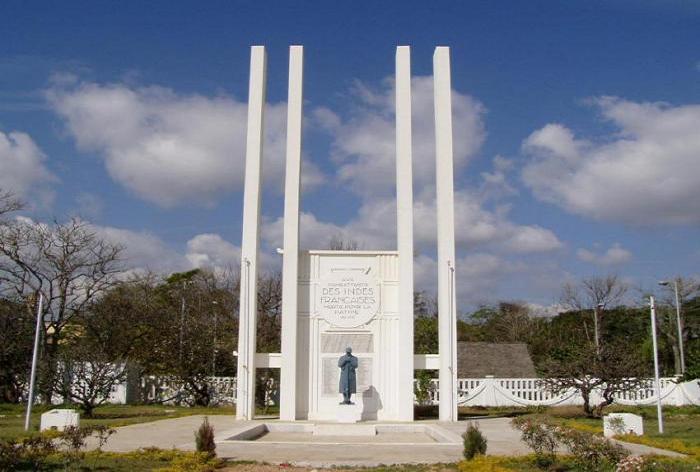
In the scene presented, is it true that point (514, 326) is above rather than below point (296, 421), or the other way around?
above

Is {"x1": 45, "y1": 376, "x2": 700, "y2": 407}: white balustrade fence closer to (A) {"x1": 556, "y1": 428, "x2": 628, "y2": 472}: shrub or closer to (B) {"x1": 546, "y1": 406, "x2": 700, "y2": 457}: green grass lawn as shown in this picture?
(B) {"x1": 546, "y1": 406, "x2": 700, "y2": 457}: green grass lawn

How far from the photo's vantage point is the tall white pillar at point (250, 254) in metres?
17.3

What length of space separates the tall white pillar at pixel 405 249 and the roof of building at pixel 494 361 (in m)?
10.5

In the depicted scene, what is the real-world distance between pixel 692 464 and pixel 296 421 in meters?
9.70

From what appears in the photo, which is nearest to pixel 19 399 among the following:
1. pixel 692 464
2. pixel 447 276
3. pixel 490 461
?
pixel 447 276

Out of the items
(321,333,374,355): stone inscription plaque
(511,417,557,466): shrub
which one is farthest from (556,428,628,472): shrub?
(321,333,374,355): stone inscription plaque

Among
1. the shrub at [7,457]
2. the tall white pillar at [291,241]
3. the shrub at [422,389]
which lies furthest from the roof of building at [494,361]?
the shrub at [7,457]

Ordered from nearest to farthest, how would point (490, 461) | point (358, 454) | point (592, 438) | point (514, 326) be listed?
point (592, 438) → point (490, 461) → point (358, 454) → point (514, 326)

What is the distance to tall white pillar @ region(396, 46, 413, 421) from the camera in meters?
17.3

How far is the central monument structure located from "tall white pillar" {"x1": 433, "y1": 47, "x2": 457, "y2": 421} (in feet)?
0.08

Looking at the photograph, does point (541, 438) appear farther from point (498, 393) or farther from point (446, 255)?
point (498, 393)

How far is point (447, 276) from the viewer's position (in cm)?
1739

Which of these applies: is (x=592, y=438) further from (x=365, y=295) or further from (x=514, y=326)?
(x=514, y=326)

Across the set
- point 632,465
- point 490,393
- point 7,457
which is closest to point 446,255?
point 490,393
